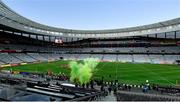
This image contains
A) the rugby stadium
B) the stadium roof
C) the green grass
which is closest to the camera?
the green grass

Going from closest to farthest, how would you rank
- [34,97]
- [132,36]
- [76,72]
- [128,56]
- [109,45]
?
[34,97], [76,72], [128,56], [132,36], [109,45]

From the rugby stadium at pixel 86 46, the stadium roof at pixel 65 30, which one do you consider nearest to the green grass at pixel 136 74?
the rugby stadium at pixel 86 46

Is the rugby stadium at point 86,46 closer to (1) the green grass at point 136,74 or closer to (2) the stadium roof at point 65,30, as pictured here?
(2) the stadium roof at point 65,30

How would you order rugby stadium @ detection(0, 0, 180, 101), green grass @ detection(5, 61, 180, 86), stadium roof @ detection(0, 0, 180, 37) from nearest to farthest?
green grass @ detection(5, 61, 180, 86) → rugby stadium @ detection(0, 0, 180, 101) → stadium roof @ detection(0, 0, 180, 37)

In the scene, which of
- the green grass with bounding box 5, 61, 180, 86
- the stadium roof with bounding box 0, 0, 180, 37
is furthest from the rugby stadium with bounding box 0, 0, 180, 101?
the green grass with bounding box 5, 61, 180, 86

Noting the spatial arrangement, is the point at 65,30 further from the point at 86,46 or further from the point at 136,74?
the point at 136,74

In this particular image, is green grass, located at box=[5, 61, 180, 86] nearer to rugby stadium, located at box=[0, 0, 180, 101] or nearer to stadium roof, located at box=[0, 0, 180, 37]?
rugby stadium, located at box=[0, 0, 180, 101]

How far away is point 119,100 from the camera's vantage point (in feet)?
79.6

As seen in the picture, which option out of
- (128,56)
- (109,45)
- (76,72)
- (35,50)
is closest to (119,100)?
(76,72)

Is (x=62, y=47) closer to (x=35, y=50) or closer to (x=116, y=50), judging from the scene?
(x=35, y=50)

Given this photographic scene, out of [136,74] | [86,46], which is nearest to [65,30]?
[86,46]

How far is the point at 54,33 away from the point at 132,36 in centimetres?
3730

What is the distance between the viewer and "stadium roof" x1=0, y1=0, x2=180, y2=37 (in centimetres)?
8096

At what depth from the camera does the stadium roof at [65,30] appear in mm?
80963
